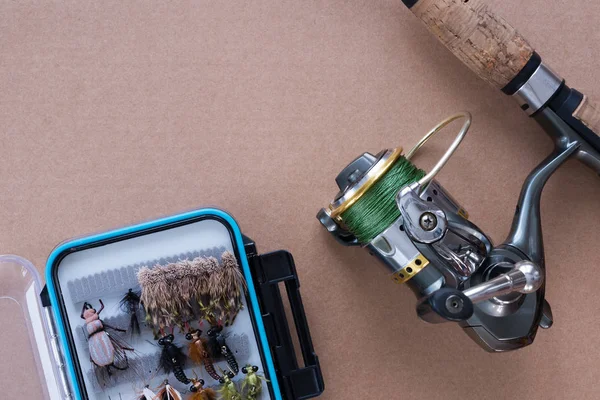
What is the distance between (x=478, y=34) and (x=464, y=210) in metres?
0.25

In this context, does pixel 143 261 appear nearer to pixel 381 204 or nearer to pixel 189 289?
pixel 189 289

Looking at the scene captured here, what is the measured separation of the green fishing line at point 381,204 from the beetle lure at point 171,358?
292 mm

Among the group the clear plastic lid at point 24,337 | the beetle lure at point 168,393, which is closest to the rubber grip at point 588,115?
the beetle lure at point 168,393

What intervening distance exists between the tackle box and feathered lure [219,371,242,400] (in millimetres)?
12

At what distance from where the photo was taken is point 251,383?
35.9 inches

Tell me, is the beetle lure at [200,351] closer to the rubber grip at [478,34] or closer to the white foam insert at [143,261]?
the white foam insert at [143,261]

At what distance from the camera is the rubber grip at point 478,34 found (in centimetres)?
95

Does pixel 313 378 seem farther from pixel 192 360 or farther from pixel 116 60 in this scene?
pixel 116 60

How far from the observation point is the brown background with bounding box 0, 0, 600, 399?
1044 mm

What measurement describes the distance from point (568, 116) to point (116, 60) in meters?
0.68

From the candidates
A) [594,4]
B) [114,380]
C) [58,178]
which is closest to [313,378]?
[114,380]

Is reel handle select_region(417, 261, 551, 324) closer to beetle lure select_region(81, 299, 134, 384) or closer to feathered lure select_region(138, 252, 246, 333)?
feathered lure select_region(138, 252, 246, 333)

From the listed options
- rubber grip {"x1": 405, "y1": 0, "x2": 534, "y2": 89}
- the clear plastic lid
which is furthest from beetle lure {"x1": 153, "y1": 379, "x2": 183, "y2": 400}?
rubber grip {"x1": 405, "y1": 0, "x2": 534, "y2": 89}

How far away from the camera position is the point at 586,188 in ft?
3.59
